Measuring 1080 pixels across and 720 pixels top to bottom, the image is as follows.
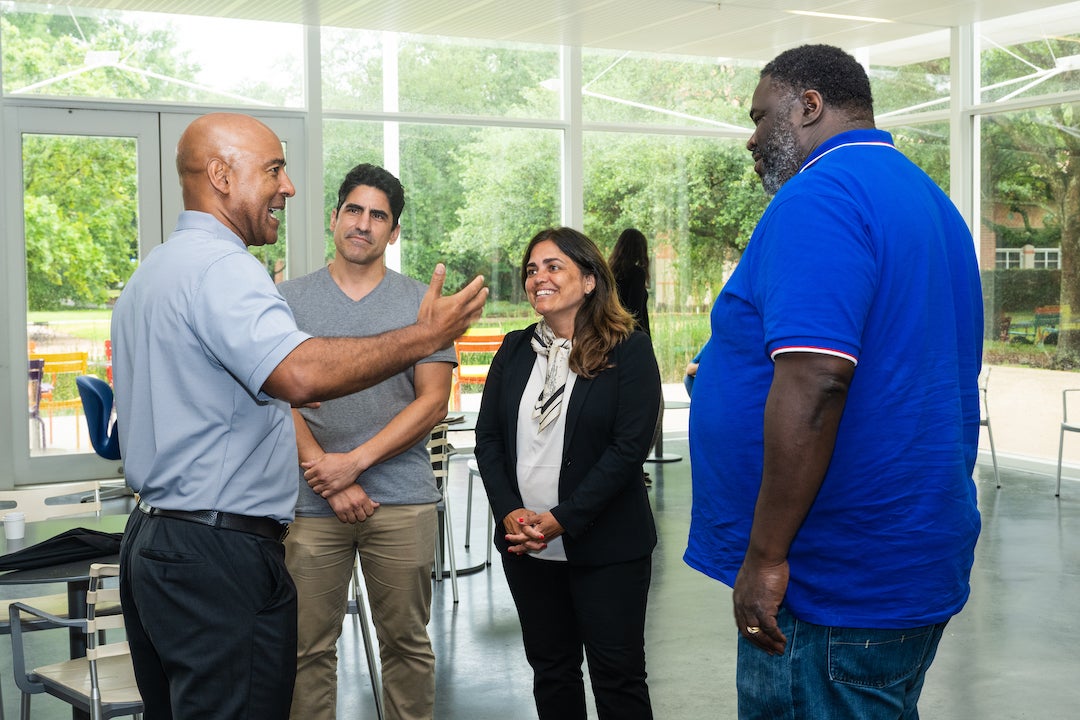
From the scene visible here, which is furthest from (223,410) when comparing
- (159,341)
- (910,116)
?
(910,116)

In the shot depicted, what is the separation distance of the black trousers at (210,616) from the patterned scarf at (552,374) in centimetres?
101

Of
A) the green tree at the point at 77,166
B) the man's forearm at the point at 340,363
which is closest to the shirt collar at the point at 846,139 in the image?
the man's forearm at the point at 340,363

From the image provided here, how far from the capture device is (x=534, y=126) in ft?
34.3

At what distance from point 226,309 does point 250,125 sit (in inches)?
18.0

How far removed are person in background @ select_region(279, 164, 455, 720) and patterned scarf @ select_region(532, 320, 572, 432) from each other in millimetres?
299

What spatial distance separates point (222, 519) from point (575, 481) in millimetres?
1082

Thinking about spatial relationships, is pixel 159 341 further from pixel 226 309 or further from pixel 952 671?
pixel 952 671

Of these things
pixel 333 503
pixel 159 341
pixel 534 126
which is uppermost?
pixel 534 126

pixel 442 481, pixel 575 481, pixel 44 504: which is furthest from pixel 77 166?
pixel 575 481

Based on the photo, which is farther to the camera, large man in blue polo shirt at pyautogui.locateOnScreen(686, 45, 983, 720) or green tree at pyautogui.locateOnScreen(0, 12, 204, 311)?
green tree at pyautogui.locateOnScreen(0, 12, 204, 311)

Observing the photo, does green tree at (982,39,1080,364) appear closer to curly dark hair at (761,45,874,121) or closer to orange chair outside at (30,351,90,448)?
orange chair outside at (30,351,90,448)

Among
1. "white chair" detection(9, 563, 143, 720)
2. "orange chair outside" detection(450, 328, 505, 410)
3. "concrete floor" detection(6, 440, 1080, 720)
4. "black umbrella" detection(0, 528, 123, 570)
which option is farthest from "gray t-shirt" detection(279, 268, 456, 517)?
"orange chair outside" detection(450, 328, 505, 410)

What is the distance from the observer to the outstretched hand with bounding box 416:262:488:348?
213cm

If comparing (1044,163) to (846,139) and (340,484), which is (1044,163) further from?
(846,139)
